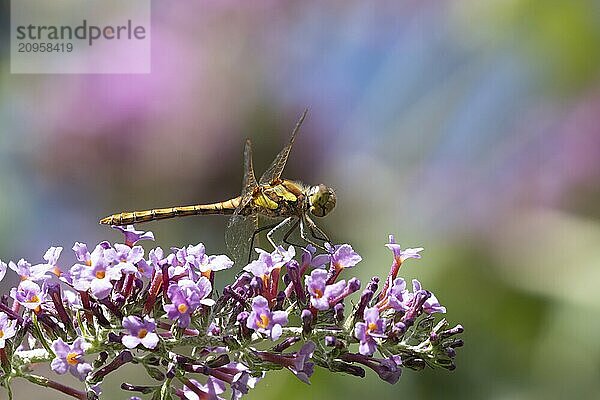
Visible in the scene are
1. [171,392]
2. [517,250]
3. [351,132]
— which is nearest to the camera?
[171,392]

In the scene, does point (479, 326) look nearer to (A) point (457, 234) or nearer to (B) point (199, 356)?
(A) point (457, 234)

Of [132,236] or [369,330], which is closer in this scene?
[369,330]

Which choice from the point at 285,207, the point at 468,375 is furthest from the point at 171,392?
the point at 468,375

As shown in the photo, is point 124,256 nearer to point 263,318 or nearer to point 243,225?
point 263,318

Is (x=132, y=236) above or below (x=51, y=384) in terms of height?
above

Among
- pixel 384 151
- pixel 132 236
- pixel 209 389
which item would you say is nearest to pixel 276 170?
pixel 132 236

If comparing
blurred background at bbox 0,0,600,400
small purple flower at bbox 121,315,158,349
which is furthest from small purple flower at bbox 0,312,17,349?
blurred background at bbox 0,0,600,400

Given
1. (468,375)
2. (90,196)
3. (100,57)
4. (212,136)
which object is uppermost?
(100,57)
